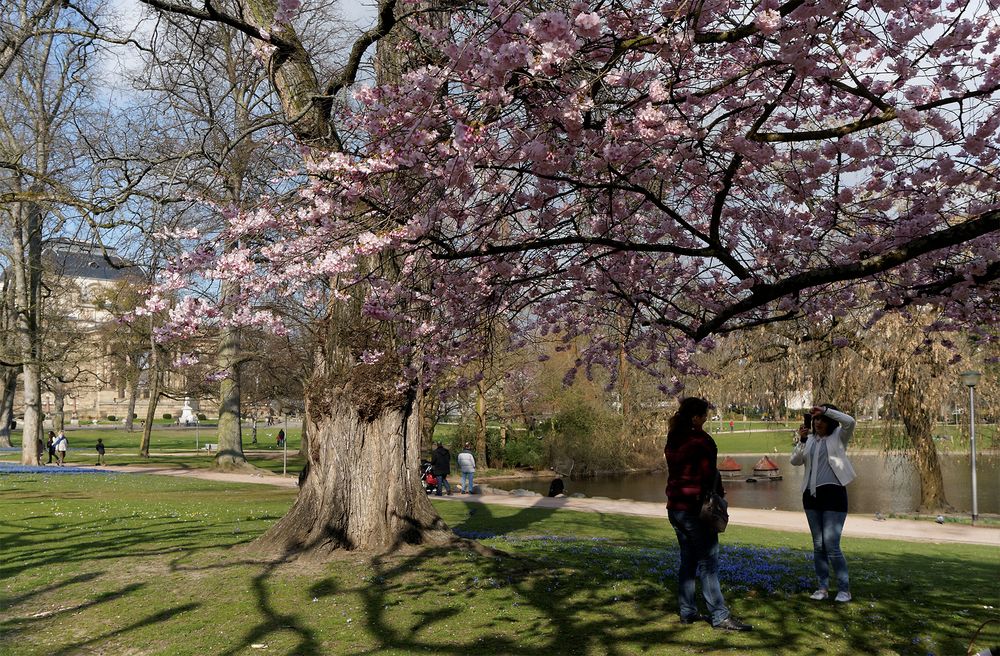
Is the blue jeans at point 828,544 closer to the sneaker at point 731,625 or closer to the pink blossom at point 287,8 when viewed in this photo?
the sneaker at point 731,625

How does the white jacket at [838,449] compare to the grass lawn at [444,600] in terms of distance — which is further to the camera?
the white jacket at [838,449]

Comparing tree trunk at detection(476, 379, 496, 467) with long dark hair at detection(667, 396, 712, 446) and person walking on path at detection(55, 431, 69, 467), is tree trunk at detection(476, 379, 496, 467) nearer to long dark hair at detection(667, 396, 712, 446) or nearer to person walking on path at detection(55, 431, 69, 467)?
person walking on path at detection(55, 431, 69, 467)

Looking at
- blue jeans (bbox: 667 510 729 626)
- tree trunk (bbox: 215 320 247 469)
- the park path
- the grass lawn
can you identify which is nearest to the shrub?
tree trunk (bbox: 215 320 247 469)

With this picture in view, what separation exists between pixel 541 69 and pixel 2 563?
29.5ft

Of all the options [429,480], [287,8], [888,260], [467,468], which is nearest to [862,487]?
[467,468]

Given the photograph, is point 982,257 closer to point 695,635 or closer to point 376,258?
point 695,635

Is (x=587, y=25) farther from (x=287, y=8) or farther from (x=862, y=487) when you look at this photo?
(x=862, y=487)

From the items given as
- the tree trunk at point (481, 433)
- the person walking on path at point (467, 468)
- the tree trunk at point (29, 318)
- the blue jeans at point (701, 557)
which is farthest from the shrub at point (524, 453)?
the blue jeans at point (701, 557)

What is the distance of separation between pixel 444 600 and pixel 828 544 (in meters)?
3.37

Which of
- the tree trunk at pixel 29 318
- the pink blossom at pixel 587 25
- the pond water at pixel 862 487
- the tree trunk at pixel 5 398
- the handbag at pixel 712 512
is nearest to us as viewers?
the pink blossom at pixel 587 25

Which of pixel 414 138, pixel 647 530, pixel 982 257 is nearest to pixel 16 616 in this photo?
pixel 414 138

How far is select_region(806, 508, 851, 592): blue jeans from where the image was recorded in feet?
23.4

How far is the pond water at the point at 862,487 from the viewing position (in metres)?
25.2

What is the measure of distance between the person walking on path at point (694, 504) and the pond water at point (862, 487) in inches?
701
